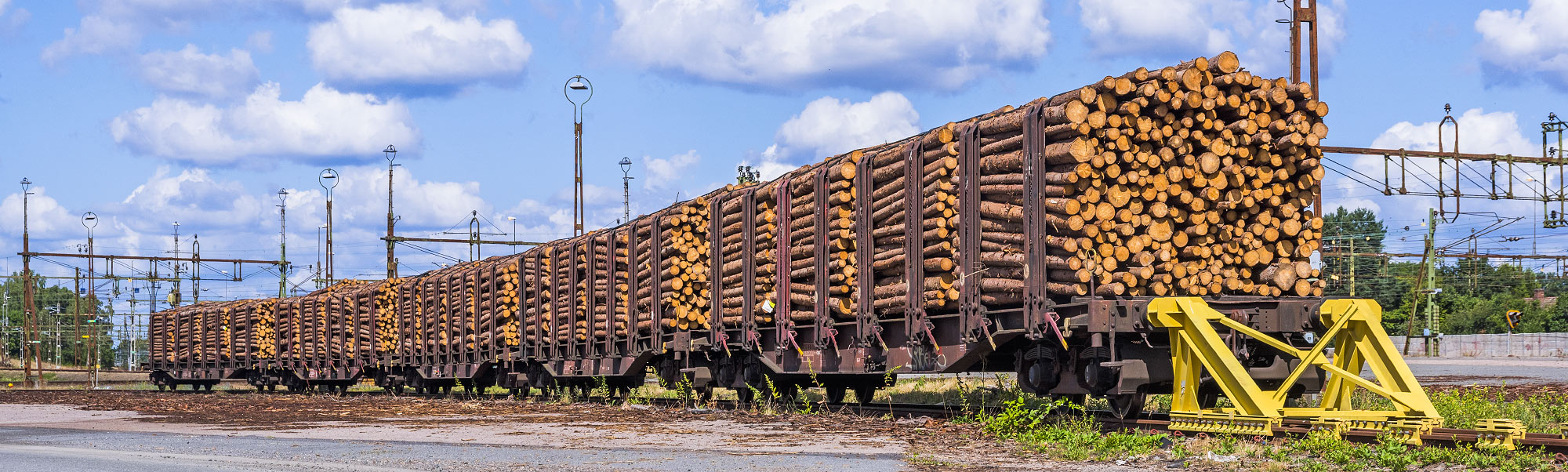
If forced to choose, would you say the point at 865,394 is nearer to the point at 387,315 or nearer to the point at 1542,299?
the point at 387,315

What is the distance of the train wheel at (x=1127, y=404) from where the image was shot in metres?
11.3

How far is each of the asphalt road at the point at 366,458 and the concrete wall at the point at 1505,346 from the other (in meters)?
55.9

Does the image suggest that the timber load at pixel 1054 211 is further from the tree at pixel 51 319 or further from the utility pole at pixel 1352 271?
the tree at pixel 51 319

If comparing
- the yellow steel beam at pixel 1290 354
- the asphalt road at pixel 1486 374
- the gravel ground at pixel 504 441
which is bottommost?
the asphalt road at pixel 1486 374

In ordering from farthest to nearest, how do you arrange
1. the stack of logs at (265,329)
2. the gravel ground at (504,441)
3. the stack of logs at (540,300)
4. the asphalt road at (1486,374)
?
1. the stack of logs at (265,329)
2. the asphalt road at (1486,374)
3. the stack of logs at (540,300)
4. the gravel ground at (504,441)

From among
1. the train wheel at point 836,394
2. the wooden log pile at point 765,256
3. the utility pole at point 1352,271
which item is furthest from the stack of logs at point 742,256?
the utility pole at point 1352,271

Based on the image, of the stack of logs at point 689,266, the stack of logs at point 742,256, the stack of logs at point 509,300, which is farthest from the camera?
the stack of logs at point 509,300

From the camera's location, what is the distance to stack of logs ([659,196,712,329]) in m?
17.7

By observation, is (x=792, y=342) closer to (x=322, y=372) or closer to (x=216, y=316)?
(x=322, y=372)

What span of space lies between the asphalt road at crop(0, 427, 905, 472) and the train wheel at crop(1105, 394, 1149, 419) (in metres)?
2.34

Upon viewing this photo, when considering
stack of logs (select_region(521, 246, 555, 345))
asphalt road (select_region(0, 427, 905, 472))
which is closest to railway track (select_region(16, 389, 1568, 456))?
asphalt road (select_region(0, 427, 905, 472))

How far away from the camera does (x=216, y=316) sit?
3928cm

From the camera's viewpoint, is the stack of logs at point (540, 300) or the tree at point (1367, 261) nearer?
the stack of logs at point (540, 300)

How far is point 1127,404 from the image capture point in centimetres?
1130
